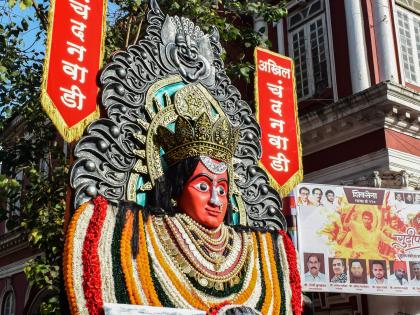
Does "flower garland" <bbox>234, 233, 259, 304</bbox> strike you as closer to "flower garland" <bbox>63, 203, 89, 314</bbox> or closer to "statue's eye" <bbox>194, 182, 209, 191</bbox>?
"statue's eye" <bbox>194, 182, 209, 191</bbox>

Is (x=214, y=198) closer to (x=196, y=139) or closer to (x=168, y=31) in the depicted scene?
(x=196, y=139)

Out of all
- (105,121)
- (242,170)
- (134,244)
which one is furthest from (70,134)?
(242,170)

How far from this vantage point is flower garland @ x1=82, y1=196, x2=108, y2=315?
3.15 meters

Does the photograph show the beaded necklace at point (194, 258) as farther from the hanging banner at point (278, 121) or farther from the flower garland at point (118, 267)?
the hanging banner at point (278, 121)

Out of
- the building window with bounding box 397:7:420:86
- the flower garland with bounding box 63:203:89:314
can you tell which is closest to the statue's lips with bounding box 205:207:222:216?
the flower garland with bounding box 63:203:89:314

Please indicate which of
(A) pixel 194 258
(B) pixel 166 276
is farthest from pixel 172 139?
(B) pixel 166 276

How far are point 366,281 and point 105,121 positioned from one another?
17.6 feet

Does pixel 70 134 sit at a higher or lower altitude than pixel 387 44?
lower

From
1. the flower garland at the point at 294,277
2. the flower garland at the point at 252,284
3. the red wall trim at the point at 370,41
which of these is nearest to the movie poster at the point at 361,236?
the flower garland at the point at 294,277

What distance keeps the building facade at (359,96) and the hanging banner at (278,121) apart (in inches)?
222

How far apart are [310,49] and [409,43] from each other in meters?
2.10

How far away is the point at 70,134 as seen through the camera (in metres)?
3.75

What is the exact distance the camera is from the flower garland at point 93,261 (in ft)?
10.3

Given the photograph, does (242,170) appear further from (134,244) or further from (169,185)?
(134,244)
